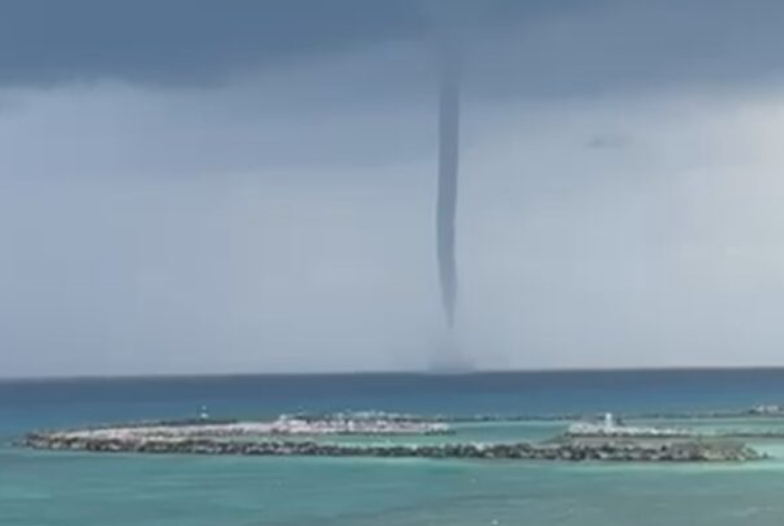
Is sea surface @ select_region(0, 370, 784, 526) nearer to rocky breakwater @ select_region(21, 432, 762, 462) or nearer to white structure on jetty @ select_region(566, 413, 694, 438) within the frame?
rocky breakwater @ select_region(21, 432, 762, 462)

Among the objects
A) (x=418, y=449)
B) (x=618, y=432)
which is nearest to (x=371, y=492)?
(x=418, y=449)

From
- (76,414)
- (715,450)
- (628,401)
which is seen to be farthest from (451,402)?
(715,450)

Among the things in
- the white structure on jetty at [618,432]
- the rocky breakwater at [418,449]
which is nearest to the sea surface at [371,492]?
the rocky breakwater at [418,449]

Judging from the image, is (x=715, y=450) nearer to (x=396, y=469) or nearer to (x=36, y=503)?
(x=396, y=469)

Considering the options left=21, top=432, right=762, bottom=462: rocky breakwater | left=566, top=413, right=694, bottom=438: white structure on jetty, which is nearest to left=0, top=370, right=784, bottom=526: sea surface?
left=21, top=432, right=762, bottom=462: rocky breakwater

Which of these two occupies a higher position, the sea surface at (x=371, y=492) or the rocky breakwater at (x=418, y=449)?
the rocky breakwater at (x=418, y=449)

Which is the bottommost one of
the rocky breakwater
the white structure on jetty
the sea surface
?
the sea surface

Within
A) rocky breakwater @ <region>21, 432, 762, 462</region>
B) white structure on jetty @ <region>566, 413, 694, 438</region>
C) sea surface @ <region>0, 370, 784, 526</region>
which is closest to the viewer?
sea surface @ <region>0, 370, 784, 526</region>

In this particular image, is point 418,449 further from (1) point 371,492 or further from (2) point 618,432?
(1) point 371,492

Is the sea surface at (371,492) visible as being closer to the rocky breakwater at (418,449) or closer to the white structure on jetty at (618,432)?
the rocky breakwater at (418,449)
